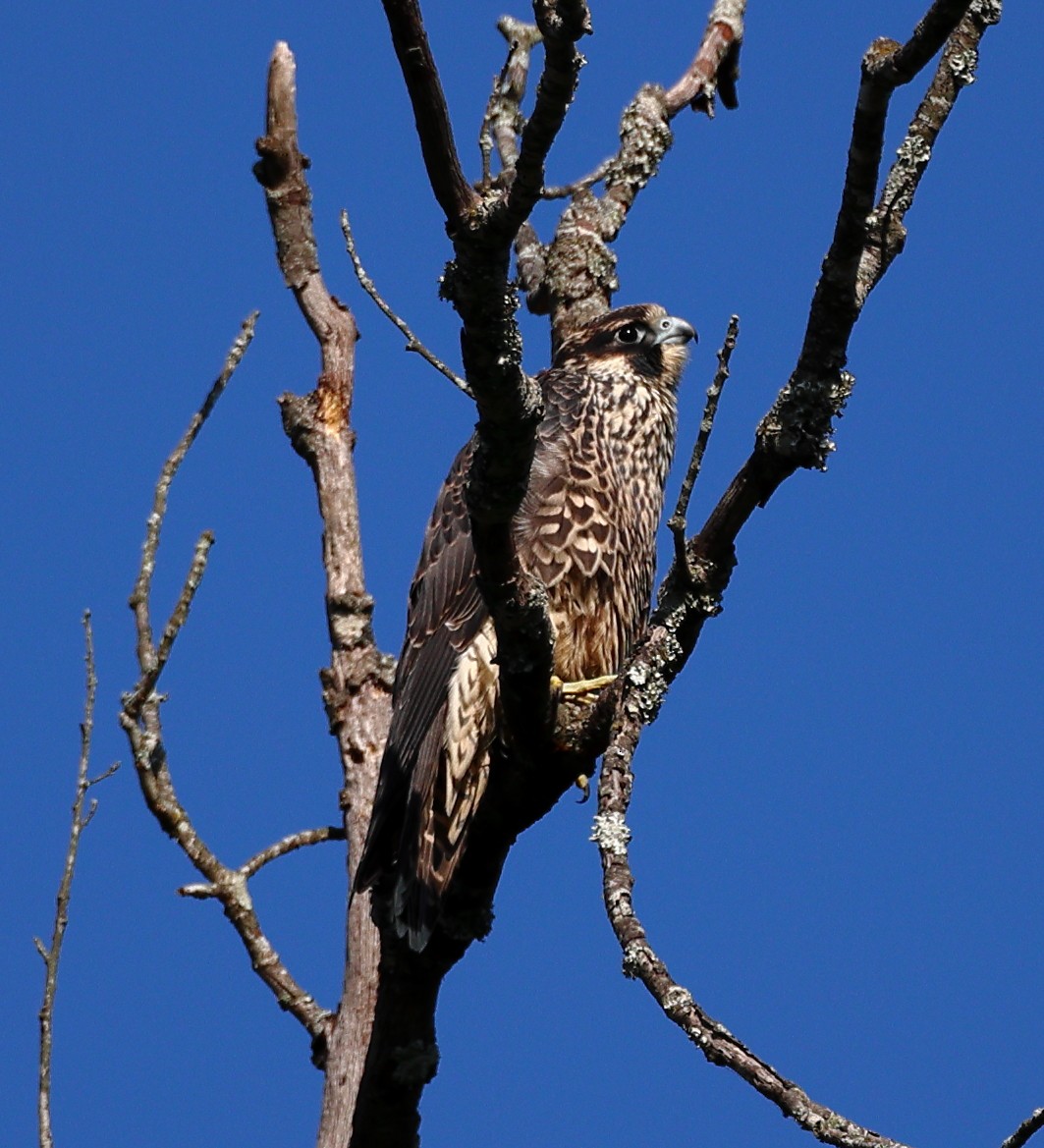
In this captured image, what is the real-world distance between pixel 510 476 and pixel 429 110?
81cm

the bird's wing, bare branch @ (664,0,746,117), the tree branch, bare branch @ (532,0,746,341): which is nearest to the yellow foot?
the bird's wing

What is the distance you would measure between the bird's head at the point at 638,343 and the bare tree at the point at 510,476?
0.69ft

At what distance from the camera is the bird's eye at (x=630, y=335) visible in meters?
5.07

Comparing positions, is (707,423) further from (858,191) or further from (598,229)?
(598,229)

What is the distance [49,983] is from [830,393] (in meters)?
1.98

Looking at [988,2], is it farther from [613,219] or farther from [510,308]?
[613,219]

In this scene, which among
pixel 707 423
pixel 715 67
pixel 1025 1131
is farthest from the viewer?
pixel 715 67

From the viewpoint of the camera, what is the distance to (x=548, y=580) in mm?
4395

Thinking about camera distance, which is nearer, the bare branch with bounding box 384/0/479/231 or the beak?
the bare branch with bounding box 384/0/479/231

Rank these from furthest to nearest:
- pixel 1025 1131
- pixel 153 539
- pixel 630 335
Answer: pixel 630 335
pixel 153 539
pixel 1025 1131

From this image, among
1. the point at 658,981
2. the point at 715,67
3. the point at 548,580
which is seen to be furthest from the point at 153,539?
the point at 715,67

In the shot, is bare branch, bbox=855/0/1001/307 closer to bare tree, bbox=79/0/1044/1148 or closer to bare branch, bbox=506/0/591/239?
bare tree, bbox=79/0/1044/1148

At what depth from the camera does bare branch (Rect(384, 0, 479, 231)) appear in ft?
7.01

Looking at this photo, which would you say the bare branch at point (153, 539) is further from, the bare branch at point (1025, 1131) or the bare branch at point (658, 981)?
the bare branch at point (1025, 1131)
